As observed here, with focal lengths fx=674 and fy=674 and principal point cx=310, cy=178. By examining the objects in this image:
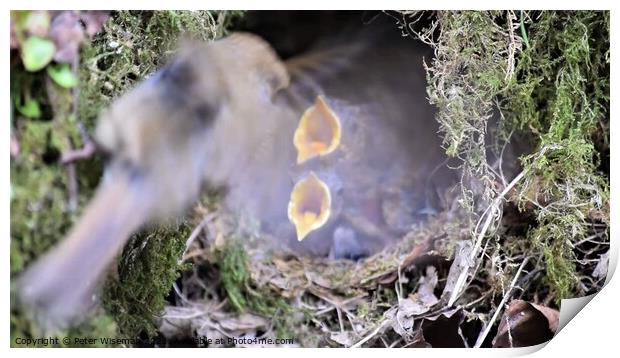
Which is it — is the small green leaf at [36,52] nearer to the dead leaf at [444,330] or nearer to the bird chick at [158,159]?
the bird chick at [158,159]

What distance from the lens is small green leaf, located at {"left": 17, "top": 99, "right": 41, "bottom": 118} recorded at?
42.2 inches

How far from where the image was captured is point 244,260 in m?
1.35

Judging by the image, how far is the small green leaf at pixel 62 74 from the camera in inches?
42.3

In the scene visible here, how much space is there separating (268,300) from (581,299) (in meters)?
0.58

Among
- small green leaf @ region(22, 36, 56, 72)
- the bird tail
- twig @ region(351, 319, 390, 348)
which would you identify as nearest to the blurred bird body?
the bird tail

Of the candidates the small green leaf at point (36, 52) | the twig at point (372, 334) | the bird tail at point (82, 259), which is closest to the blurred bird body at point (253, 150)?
the bird tail at point (82, 259)

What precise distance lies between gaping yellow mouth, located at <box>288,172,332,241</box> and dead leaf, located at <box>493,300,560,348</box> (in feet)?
1.40

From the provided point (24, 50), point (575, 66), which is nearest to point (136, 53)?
point (24, 50)

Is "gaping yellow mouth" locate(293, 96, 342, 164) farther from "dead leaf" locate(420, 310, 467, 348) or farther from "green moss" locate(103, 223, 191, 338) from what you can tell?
"dead leaf" locate(420, 310, 467, 348)

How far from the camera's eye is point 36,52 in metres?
1.06

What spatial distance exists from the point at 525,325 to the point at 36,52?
3.11ft

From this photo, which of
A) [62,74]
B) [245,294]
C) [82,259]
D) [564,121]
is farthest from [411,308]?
[62,74]

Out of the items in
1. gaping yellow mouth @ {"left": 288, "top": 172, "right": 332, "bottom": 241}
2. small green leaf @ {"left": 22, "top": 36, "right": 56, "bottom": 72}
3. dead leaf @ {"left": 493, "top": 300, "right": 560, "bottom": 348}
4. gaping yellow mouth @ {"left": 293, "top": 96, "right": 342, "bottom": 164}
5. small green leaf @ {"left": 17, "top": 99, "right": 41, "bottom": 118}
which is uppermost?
small green leaf @ {"left": 22, "top": 36, "right": 56, "bottom": 72}

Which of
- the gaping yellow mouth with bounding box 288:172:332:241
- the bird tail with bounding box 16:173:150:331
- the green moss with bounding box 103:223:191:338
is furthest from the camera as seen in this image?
the gaping yellow mouth with bounding box 288:172:332:241
